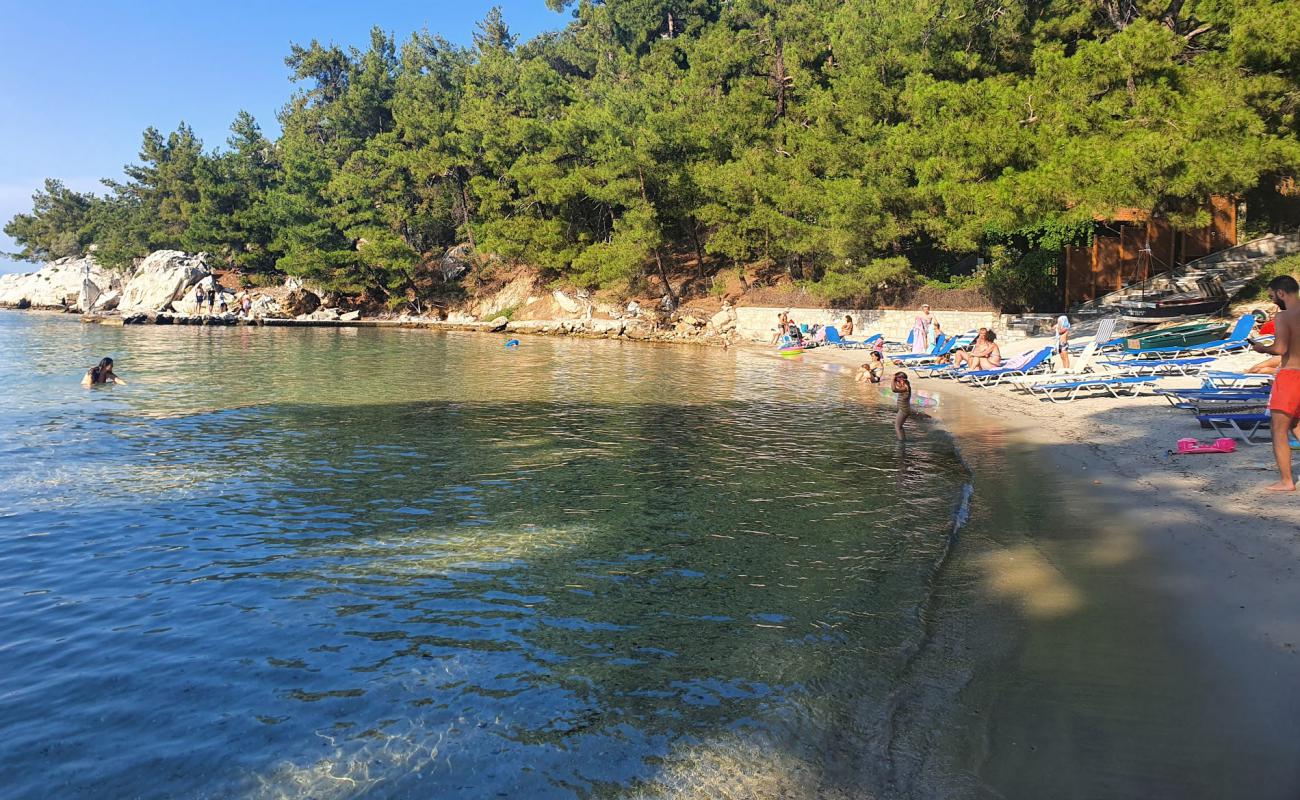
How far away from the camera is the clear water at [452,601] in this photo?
15.5 feet

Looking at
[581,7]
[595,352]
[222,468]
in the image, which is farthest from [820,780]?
[581,7]

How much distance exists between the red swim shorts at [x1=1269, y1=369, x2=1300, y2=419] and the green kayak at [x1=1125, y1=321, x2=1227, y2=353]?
11.9m

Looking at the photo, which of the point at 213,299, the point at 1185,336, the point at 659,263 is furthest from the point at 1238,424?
the point at 213,299

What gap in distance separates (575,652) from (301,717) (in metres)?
1.88

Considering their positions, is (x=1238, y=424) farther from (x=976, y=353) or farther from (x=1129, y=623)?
(x=976, y=353)

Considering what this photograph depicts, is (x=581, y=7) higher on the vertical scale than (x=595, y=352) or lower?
higher

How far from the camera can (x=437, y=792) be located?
4.35 m

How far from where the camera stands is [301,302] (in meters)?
61.3

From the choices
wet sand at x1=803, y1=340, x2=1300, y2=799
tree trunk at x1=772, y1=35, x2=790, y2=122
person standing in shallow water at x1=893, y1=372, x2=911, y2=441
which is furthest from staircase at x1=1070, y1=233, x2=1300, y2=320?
tree trunk at x1=772, y1=35, x2=790, y2=122

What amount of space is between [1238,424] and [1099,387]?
5.88 metres

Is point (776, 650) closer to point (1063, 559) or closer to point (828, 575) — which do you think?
point (828, 575)

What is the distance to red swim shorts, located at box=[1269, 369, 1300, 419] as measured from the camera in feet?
25.7

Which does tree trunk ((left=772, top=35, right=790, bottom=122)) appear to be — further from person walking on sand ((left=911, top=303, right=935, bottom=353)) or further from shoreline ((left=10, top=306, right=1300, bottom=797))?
shoreline ((left=10, top=306, right=1300, bottom=797))

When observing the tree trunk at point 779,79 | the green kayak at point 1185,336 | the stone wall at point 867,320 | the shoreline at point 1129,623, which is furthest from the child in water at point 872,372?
the tree trunk at point 779,79
